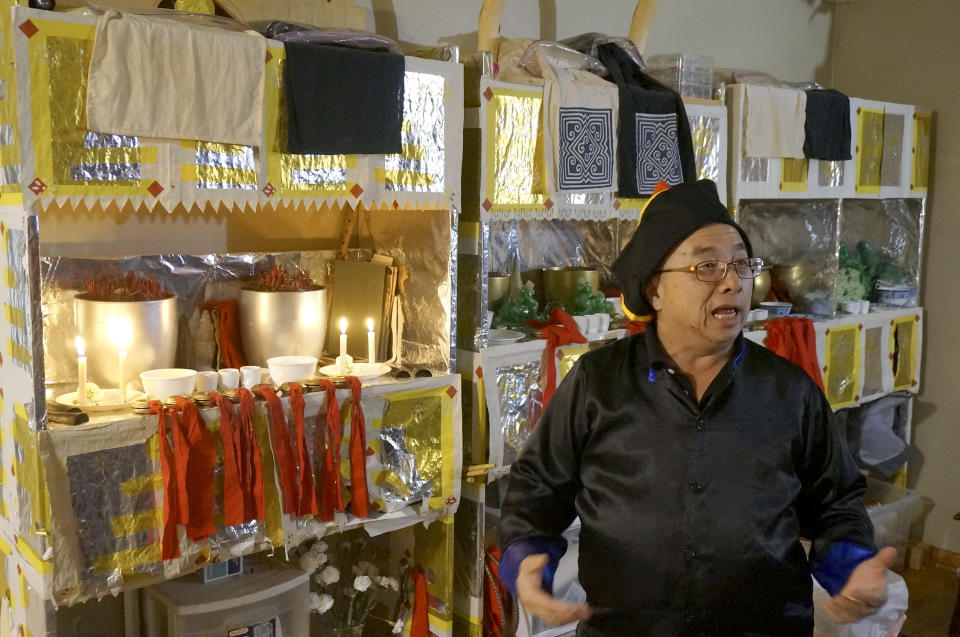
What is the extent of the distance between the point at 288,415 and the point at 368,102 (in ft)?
2.68

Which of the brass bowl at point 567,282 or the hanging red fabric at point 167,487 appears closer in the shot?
the hanging red fabric at point 167,487

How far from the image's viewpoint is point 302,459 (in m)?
2.34

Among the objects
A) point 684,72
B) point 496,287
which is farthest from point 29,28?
point 684,72

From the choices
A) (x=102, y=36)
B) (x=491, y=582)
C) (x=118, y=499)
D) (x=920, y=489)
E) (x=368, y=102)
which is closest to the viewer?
(x=102, y=36)

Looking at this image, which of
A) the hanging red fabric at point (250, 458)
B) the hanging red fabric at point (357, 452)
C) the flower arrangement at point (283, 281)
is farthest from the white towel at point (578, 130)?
the hanging red fabric at point (250, 458)

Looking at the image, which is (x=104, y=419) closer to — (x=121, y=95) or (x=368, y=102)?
(x=121, y=95)

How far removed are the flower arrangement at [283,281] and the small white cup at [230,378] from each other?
300 mm

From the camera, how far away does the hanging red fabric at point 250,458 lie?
2.25 meters

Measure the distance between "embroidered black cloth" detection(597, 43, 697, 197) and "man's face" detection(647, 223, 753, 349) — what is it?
130cm

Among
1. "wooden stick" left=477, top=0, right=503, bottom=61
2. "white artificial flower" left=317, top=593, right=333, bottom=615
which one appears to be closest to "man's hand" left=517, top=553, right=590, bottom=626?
"white artificial flower" left=317, top=593, right=333, bottom=615

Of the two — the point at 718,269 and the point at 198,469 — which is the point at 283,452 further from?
the point at 718,269

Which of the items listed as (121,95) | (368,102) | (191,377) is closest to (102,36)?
(121,95)

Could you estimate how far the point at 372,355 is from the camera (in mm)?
2721

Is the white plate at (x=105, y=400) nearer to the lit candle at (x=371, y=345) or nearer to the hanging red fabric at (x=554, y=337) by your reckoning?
the lit candle at (x=371, y=345)
